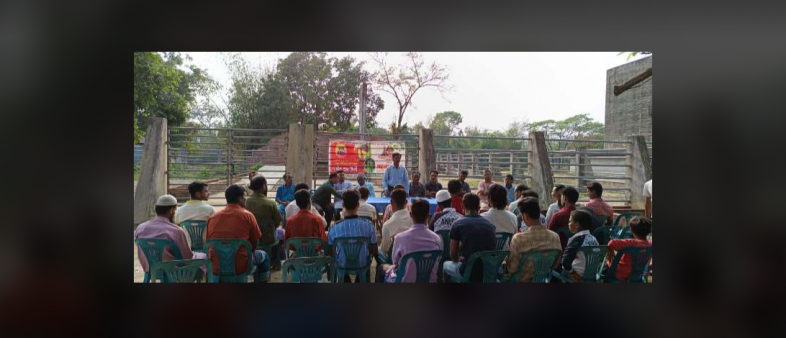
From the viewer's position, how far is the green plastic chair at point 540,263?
12.2ft

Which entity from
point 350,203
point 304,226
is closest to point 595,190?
point 350,203

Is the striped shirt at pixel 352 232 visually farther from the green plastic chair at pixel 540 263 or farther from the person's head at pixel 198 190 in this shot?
the person's head at pixel 198 190

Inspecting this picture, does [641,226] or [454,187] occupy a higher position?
[454,187]

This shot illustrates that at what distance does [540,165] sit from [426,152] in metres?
2.30

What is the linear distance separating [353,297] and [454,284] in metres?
0.80

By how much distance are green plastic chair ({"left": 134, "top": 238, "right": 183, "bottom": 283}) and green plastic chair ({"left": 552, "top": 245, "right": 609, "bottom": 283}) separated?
120 inches

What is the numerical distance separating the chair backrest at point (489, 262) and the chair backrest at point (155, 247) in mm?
2204

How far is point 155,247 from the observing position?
12.6 feet

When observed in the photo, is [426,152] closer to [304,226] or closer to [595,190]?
[595,190]

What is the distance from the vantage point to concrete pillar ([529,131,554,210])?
33.2ft
